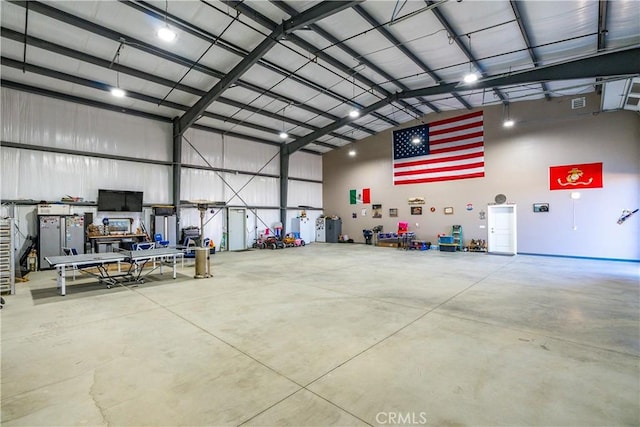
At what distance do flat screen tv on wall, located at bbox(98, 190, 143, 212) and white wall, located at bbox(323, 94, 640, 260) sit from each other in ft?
36.5

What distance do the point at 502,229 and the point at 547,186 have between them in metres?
2.11

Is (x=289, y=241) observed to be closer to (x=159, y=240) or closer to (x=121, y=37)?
(x=159, y=240)

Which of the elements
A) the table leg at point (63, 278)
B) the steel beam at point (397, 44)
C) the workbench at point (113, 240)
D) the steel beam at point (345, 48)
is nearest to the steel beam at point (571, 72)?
the steel beam at point (397, 44)

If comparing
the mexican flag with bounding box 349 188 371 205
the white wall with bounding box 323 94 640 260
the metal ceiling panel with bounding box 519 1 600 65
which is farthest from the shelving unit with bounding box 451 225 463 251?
the metal ceiling panel with bounding box 519 1 600 65

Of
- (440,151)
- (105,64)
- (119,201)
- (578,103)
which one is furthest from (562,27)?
(119,201)

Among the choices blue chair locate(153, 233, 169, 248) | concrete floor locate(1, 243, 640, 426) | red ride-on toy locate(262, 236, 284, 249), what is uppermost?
blue chair locate(153, 233, 169, 248)

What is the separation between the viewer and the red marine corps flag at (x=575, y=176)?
371 inches

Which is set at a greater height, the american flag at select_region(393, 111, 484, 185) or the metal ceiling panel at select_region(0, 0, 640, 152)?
the metal ceiling panel at select_region(0, 0, 640, 152)

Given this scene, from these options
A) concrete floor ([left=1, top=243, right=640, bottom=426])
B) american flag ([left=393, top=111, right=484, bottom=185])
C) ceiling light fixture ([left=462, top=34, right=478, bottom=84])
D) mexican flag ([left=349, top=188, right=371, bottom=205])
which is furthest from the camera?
mexican flag ([left=349, top=188, right=371, bottom=205])

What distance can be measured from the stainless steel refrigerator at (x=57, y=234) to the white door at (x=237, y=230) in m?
5.33

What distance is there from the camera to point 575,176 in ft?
32.0

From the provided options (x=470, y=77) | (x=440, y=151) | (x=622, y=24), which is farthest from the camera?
(x=440, y=151)

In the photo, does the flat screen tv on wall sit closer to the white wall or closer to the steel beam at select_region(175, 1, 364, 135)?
the steel beam at select_region(175, 1, 364, 135)

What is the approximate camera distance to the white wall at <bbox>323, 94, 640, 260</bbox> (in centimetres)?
902
